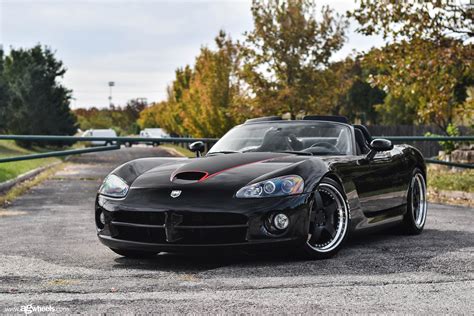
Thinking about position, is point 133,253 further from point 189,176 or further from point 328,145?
point 328,145

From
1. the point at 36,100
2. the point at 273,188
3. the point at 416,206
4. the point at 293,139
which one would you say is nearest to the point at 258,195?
the point at 273,188

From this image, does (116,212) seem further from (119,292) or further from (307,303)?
(307,303)

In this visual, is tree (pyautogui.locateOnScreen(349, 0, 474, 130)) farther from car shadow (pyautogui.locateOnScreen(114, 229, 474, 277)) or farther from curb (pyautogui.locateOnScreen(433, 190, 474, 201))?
car shadow (pyautogui.locateOnScreen(114, 229, 474, 277))

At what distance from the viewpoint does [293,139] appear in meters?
7.80

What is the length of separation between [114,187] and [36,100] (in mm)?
38506

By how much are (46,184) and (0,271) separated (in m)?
14.2

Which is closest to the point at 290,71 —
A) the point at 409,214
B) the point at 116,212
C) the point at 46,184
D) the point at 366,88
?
the point at 46,184

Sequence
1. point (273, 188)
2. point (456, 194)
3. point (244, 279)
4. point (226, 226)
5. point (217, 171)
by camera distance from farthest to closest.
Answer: point (456, 194), point (217, 171), point (273, 188), point (226, 226), point (244, 279)

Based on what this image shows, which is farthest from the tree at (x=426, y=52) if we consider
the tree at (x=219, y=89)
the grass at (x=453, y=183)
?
the tree at (x=219, y=89)

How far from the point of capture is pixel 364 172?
7645 millimetres

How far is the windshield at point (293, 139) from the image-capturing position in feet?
25.3

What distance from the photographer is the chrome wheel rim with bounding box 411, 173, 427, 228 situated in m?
8.86

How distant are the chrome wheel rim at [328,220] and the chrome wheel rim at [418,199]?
78.0 inches

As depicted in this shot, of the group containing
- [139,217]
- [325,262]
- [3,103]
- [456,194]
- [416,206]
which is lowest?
[456,194]
